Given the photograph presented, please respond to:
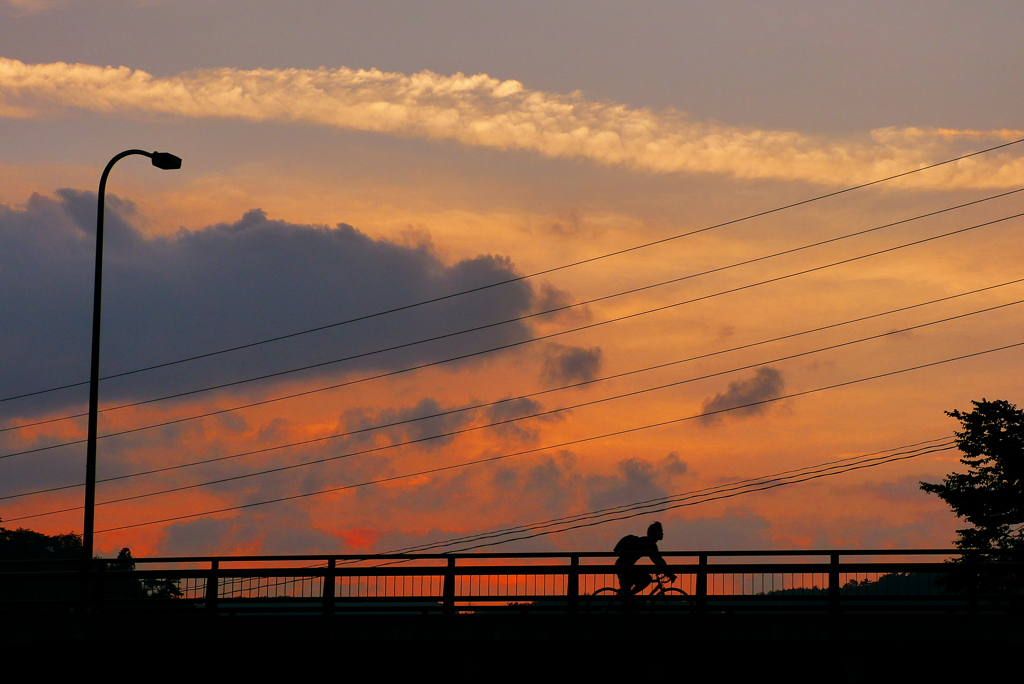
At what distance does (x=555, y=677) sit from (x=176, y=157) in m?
15.3

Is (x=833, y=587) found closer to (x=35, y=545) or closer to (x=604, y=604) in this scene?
(x=604, y=604)

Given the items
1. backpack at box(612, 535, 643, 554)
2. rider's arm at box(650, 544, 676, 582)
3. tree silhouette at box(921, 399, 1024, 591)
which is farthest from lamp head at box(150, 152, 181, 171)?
tree silhouette at box(921, 399, 1024, 591)

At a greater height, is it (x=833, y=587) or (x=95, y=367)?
(x=95, y=367)

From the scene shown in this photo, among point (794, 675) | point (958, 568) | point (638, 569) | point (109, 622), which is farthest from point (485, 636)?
point (958, 568)

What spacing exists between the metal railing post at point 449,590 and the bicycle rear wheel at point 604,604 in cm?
227

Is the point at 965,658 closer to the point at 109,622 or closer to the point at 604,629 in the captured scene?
the point at 604,629

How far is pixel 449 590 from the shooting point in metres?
20.4

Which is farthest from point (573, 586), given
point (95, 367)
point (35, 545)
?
point (35, 545)

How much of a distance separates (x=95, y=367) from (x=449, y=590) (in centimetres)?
990

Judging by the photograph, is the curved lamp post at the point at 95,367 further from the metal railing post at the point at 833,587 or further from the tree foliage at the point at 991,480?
the tree foliage at the point at 991,480

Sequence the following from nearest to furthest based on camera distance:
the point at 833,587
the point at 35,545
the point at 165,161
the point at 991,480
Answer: the point at 833,587 < the point at 165,161 < the point at 991,480 < the point at 35,545

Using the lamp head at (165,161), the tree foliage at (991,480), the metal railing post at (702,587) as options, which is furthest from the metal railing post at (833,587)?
the tree foliage at (991,480)

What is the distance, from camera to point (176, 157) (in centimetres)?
2827

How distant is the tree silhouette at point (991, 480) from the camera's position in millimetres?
55844
